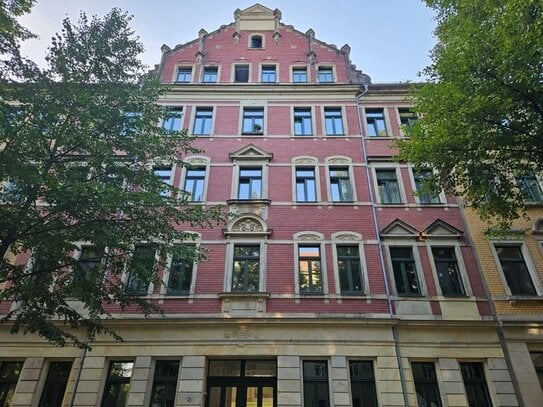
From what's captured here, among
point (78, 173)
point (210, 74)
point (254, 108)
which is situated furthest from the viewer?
point (210, 74)

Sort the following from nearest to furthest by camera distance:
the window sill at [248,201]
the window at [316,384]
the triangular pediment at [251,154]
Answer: the window at [316,384], the window sill at [248,201], the triangular pediment at [251,154]

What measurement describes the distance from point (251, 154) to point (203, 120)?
3.51m

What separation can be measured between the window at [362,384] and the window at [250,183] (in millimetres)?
7534

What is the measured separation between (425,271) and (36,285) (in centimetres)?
1270

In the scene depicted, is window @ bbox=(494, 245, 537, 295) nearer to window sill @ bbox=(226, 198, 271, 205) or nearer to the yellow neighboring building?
the yellow neighboring building

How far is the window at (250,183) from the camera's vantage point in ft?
52.1

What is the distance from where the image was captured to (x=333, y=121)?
59.8 feet

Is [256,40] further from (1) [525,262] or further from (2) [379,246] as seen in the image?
(1) [525,262]

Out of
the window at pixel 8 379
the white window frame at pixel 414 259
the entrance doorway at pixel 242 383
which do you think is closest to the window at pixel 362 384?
the entrance doorway at pixel 242 383

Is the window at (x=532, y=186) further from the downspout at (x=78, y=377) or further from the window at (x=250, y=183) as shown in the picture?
the downspout at (x=78, y=377)

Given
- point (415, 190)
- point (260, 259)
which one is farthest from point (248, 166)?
point (415, 190)

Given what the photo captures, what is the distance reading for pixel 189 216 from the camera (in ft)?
35.5

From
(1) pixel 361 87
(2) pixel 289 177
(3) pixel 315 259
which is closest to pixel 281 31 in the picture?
(1) pixel 361 87

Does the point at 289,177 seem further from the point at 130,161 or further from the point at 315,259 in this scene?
the point at 130,161
